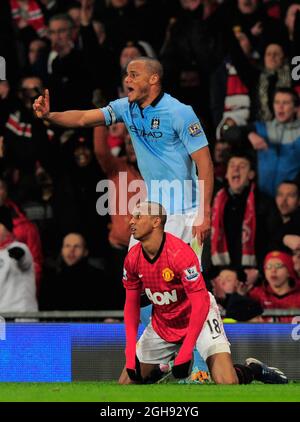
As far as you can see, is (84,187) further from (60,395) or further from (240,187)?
(60,395)

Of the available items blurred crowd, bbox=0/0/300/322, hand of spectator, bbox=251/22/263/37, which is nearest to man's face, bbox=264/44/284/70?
blurred crowd, bbox=0/0/300/322

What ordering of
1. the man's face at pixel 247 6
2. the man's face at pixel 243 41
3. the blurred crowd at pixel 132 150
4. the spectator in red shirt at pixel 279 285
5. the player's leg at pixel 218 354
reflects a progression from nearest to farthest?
the player's leg at pixel 218 354, the spectator in red shirt at pixel 279 285, the blurred crowd at pixel 132 150, the man's face at pixel 243 41, the man's face at pixel 247 6

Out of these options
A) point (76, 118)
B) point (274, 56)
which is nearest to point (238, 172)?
point (274, 56)

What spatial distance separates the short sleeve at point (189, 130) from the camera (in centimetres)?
1021

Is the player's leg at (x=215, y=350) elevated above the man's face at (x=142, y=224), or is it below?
below

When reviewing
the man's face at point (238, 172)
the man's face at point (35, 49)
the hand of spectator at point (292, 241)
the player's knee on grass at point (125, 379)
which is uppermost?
the man's face at point (35, 49)

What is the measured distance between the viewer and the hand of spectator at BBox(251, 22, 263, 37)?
14.7m

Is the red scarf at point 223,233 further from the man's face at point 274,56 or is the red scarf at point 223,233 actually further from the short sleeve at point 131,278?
the short sleeve at point 131,278

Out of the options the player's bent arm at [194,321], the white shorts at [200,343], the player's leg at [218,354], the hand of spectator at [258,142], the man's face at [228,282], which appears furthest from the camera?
the hand of spectator at [258,142]

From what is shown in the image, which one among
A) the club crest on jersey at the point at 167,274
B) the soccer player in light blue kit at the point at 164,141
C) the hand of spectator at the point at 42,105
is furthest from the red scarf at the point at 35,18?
→ the club crest on jersey at the point at 167,274

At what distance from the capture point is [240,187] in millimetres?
13539

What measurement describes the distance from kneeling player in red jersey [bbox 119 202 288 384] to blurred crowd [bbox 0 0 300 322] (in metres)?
1.86

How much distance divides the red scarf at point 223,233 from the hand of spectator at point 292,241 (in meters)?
→ 0.42
